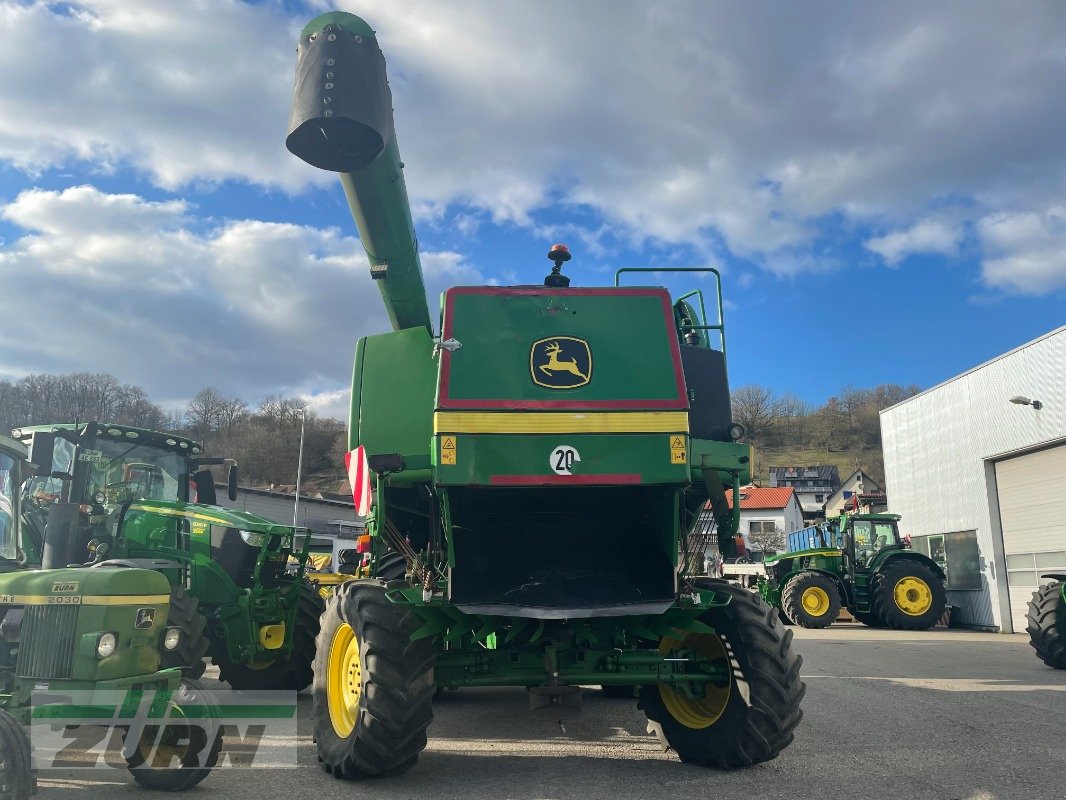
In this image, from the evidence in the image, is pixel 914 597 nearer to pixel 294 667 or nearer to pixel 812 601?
pixel 812 601

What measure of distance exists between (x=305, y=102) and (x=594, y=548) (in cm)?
339

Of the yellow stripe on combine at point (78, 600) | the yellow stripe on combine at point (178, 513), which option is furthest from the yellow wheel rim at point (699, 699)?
the yellow stripe on combine at point (178, 513)

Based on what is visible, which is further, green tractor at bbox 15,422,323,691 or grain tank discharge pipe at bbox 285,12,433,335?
green tractor at bbox 15,422,323,691

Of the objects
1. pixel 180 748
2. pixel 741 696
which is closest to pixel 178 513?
pixel 180 748

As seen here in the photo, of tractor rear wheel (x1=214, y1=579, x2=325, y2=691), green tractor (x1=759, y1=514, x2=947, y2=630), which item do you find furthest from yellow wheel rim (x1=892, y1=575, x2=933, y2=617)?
tractor rear wheel (x1=214, y1=579, x2=325, y2=691)

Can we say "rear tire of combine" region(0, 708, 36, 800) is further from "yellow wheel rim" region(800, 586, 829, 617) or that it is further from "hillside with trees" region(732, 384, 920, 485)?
"hillside with trees" region(732, 384, 920, 485)

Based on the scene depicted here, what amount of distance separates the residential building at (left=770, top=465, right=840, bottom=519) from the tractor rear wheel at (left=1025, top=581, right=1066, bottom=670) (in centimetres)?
8000

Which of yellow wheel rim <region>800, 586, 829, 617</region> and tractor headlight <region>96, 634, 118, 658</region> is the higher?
tractor headlight <region>96, 634, 118, 658</region>

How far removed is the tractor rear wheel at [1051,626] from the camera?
11.0 meters

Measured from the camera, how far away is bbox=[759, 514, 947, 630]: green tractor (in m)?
18.4

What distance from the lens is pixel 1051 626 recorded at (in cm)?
1107

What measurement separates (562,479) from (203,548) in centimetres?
487

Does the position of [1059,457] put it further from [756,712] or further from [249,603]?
[249,603]

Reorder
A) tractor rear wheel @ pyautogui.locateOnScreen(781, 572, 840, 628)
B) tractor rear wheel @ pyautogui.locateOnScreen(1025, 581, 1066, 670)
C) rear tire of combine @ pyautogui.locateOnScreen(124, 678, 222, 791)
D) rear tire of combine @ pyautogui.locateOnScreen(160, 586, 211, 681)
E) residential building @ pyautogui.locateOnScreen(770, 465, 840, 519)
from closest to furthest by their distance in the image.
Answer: rear tire of combine @ pyautogui.locateOnScreen(124, 678, 222, 791)
rear tire of combine @ pyautogui.locateOnScreen(160, 586, 211, 681)
tractor rear wheel @ pyautogui.locateOnScreen(1025, 581, 1066, 670)
tractor rear wheel @ pyautogui.locateOnScreen(781, 572, 840, 628)
residential building @ pyautogui.locateOnScreen(770, 465, 840, 519)
